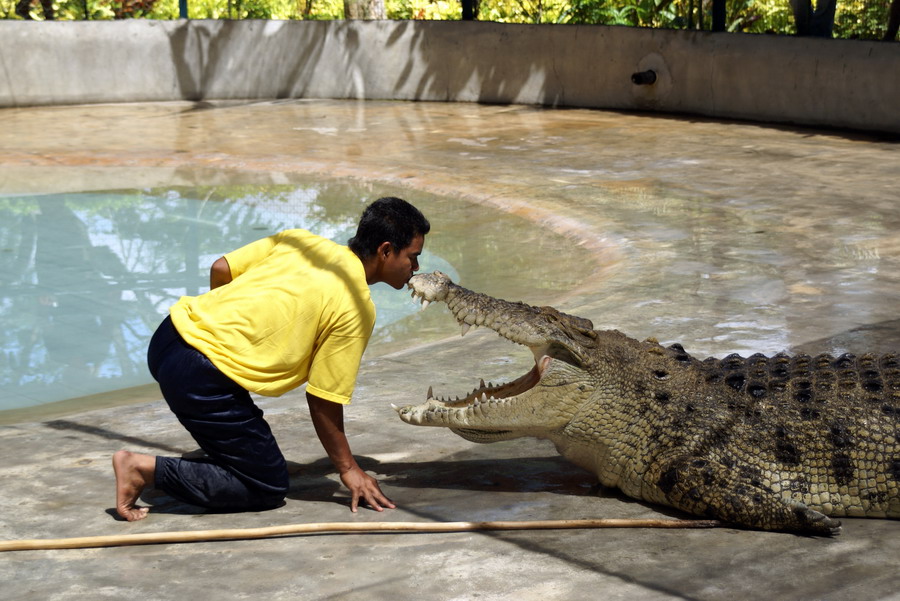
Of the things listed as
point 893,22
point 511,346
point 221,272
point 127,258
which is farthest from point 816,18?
point 221,272

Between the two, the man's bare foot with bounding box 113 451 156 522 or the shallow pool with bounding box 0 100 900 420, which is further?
the shallow pool with bounding box 0 100 900 420

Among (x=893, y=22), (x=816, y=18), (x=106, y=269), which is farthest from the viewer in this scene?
(x=816, y=18)

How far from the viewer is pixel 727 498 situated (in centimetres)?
323

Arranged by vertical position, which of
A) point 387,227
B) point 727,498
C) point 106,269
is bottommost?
point 106,269

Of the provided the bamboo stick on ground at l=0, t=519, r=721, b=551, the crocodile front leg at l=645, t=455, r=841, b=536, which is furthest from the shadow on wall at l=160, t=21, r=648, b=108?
the bamboo stick on ground at l=0, t=519, r=721, b=551

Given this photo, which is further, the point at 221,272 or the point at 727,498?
the point at 221,272

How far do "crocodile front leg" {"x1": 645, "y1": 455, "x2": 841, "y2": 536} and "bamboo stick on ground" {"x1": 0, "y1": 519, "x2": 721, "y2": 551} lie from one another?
67 mm

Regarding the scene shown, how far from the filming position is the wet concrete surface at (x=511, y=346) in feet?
9.45

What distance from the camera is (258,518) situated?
11.0ft

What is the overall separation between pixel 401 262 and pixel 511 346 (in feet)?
6.54

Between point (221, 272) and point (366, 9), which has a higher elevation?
point (366, 9)

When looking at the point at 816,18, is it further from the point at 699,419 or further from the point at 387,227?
the point at 387,227

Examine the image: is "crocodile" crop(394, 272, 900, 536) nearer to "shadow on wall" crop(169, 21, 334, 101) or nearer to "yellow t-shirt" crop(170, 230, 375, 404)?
"yellow t-shirt" crop(170, 230, 375, 404)

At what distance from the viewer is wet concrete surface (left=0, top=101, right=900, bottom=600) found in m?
2.88
